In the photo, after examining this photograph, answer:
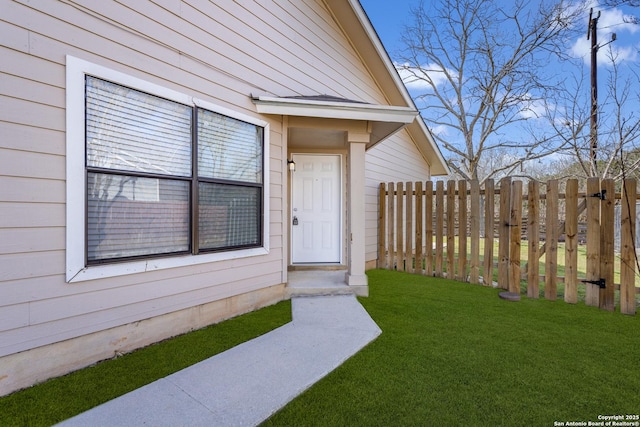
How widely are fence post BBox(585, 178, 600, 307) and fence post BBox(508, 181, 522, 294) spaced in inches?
32.2

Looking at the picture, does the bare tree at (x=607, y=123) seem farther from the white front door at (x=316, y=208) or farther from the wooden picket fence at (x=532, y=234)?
the white front door at (x=316, y=208)

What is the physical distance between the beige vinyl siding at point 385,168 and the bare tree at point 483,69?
5646mm

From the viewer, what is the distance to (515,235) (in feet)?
15.5

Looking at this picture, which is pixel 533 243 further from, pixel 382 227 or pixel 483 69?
pixel 483 69

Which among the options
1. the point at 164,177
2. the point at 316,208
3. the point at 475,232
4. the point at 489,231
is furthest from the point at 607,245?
the point at 164,177

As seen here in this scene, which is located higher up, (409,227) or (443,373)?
(409,227)

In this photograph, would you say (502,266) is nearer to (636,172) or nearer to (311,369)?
(311,369)

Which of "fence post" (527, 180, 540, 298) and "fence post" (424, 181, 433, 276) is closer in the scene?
"fence post" (527, 180, 540, 298)

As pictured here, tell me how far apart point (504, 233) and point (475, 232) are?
1.67 ft

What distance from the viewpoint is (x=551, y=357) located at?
266 centimetres

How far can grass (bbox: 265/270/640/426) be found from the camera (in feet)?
6.31

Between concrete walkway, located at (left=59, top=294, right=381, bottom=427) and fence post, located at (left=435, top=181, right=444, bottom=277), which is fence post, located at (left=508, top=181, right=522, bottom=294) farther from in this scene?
concrete walkway, located at (left=59, top=294, right=381, bottom=427)

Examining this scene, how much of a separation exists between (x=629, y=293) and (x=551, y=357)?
7.05 ft

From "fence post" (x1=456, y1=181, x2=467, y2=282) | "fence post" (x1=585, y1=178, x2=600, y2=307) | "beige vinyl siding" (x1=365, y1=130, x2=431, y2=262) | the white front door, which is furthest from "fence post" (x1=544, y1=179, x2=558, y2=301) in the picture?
the white front door
